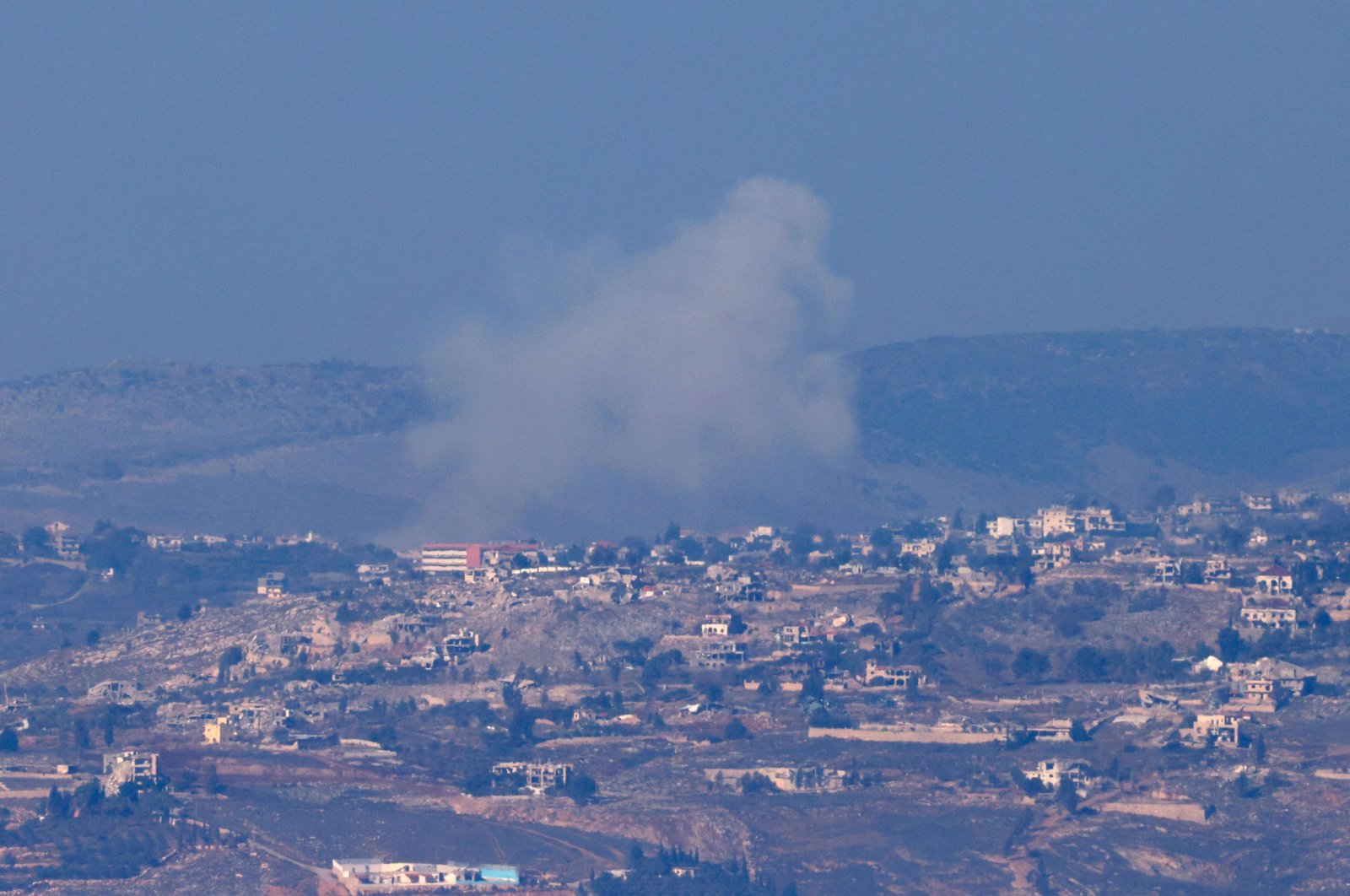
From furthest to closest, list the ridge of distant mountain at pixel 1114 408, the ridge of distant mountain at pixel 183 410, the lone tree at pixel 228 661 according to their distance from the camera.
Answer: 1. the ridge of distant mountain at pixel 1114 408
2. the ridge of distant mountain at pixel 183 410
3. the lone tree at pixel 228 661

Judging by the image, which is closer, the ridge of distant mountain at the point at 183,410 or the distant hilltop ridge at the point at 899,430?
the distant hilltop ridge at the point at 899,430

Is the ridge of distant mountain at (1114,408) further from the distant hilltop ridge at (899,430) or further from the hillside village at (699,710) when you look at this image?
the hillside village at (699,710)

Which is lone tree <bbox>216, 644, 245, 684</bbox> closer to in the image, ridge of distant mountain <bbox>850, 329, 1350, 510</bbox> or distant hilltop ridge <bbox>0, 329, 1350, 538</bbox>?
distant hilltop ridge <bbox>0, 329, 1350, 538</bbox>

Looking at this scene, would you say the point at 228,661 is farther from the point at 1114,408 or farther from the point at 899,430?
the point at 1114,408

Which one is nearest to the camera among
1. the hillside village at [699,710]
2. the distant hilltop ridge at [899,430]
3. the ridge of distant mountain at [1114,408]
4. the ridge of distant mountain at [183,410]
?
the hillside village at [699,710]

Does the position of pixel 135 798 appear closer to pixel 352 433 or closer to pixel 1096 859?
pixel 1096 859

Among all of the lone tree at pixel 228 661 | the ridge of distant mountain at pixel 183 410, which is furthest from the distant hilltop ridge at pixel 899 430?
the lone tree at pixel 228 661

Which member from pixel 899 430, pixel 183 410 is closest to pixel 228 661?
pixel 183 410
